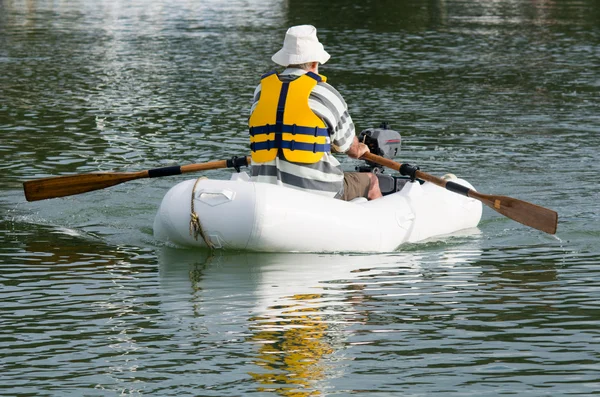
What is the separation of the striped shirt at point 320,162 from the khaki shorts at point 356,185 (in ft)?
1.16

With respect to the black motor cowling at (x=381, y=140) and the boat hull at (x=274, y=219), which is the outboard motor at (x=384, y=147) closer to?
the black motor cowling at (x=381, y=140)

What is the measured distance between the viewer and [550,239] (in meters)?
10.2

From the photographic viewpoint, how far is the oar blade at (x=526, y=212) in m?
9.61

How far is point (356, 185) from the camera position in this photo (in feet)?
33.0

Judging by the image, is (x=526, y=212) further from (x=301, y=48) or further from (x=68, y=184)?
(x=68, y=184)

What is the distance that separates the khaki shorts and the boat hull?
16 centimetres

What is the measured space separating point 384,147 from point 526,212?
55.6 inches

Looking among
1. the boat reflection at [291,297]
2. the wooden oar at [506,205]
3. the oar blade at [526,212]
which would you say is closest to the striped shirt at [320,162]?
the boat reflection at [291,297]

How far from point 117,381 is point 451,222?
15.2 feet

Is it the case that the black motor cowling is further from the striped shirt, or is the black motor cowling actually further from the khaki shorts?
the striped shirt

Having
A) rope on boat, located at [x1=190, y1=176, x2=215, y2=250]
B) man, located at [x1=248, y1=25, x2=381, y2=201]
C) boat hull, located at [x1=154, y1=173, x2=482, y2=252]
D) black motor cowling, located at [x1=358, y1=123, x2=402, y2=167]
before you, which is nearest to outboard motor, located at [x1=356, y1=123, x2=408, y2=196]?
black motor cowling, located at [x1=358, y1=123, x2=402, y2=167]

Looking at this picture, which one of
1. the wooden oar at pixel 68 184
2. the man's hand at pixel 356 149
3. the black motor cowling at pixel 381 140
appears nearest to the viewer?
the man's hand at pixel 356 149

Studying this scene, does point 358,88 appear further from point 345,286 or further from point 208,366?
point 208,366

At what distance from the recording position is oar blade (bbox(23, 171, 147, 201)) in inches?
422
